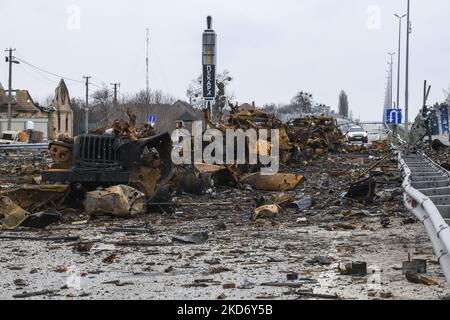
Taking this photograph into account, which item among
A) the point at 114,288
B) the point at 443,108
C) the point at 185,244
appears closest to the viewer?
the point at 114,288

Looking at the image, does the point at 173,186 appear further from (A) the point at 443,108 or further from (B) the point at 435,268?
(A) the point at 443,108

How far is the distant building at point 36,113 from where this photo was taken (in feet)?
266

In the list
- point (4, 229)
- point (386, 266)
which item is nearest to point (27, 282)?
point (386, 266)

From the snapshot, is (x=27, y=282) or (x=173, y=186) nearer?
(x=27, y=282)

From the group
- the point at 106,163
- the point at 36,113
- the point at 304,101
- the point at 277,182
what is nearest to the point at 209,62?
the point at 277,182

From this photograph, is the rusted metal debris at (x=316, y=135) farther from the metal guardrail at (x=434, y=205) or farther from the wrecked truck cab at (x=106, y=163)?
the metal guardrail at (x=434, y=205)

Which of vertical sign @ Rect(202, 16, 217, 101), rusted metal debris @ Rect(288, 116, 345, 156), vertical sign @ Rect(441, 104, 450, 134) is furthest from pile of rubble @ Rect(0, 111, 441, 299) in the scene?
vertical sign @ Rect(441, 104, 450, 134)

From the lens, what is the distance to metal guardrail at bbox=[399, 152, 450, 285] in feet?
17.3

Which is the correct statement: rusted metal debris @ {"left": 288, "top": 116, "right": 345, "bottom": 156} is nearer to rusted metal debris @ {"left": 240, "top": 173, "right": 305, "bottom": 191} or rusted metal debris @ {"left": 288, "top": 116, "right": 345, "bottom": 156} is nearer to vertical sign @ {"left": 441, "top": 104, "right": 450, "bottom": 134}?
rusted metal debris @ {"left": 240, "top": 173, "right": 305, "bottom": 191}

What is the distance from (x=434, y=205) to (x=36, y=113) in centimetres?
8148

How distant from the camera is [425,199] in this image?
700cm

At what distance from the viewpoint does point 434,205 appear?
267 inches

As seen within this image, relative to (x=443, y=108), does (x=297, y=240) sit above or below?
below

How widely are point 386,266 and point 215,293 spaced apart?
2.17 m
